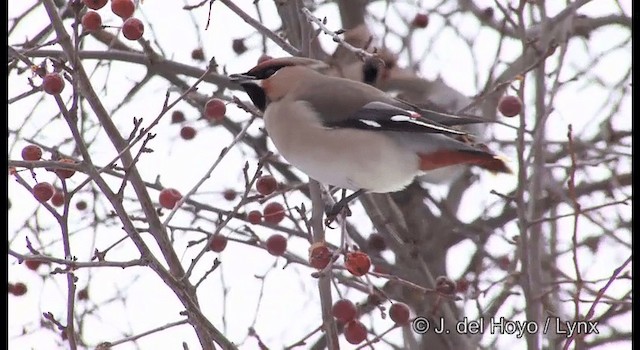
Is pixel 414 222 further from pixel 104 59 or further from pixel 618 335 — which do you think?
pixel 104 59

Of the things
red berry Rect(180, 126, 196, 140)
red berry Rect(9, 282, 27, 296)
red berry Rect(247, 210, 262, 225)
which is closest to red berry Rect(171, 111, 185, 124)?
red berry Rect(180, 126, 196, 140)

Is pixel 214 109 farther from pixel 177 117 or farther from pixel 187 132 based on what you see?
pixel 177 117

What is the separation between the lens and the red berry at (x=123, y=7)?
9.46 feet

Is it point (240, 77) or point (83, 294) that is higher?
point (240, 77)

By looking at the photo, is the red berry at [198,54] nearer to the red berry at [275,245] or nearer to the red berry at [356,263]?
the red berry at [275,245]

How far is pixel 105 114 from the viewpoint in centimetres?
248

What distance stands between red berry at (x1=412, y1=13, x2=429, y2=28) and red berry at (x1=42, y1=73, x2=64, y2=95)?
2508mm

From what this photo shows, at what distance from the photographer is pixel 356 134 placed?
3.28 m

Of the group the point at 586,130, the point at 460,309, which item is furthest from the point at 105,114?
the point at 586,130

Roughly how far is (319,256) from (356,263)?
0.39 ft

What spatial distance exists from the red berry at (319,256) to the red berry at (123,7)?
96 cm

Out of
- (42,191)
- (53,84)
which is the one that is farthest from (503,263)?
(53,84)

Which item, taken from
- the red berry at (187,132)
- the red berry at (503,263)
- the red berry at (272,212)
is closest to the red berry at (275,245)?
the red berry at (272,212)

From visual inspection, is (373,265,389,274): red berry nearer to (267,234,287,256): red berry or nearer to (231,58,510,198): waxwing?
(231,58,510,198): waxwing
